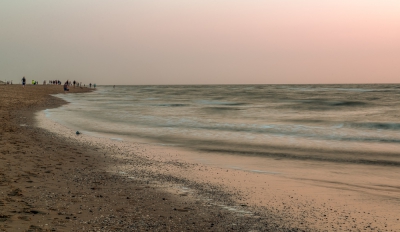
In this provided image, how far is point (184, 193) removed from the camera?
739 centimetres

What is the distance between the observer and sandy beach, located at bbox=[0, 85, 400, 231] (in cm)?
562

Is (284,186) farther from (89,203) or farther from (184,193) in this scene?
(89,203)

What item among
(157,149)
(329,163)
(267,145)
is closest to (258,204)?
(329,163)

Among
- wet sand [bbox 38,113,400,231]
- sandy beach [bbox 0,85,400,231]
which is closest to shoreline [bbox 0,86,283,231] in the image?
sandy beach [bbox 0,85,400,231]

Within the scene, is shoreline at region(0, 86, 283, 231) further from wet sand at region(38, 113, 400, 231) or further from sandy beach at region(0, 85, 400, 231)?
wet sand at region(38, 113, 400, 231)

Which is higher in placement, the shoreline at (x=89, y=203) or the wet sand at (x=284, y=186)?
the shoreline at (x=89, y=203)

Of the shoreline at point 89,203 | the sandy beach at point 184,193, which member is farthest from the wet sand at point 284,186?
the shoreline at point 89,203

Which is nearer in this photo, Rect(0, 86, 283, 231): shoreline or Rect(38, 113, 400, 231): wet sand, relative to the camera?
Rect(0, 86, 283, 231): shoreline

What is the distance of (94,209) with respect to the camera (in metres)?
6.00

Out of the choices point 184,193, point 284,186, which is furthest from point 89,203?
point 284,186

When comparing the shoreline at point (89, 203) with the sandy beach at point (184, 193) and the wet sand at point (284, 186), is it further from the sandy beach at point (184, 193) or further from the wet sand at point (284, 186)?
the wet sand at point (284, 186)

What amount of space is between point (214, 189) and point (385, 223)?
3.21m

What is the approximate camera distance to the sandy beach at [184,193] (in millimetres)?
5617

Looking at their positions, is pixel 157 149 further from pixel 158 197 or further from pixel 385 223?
pixel 385 223
